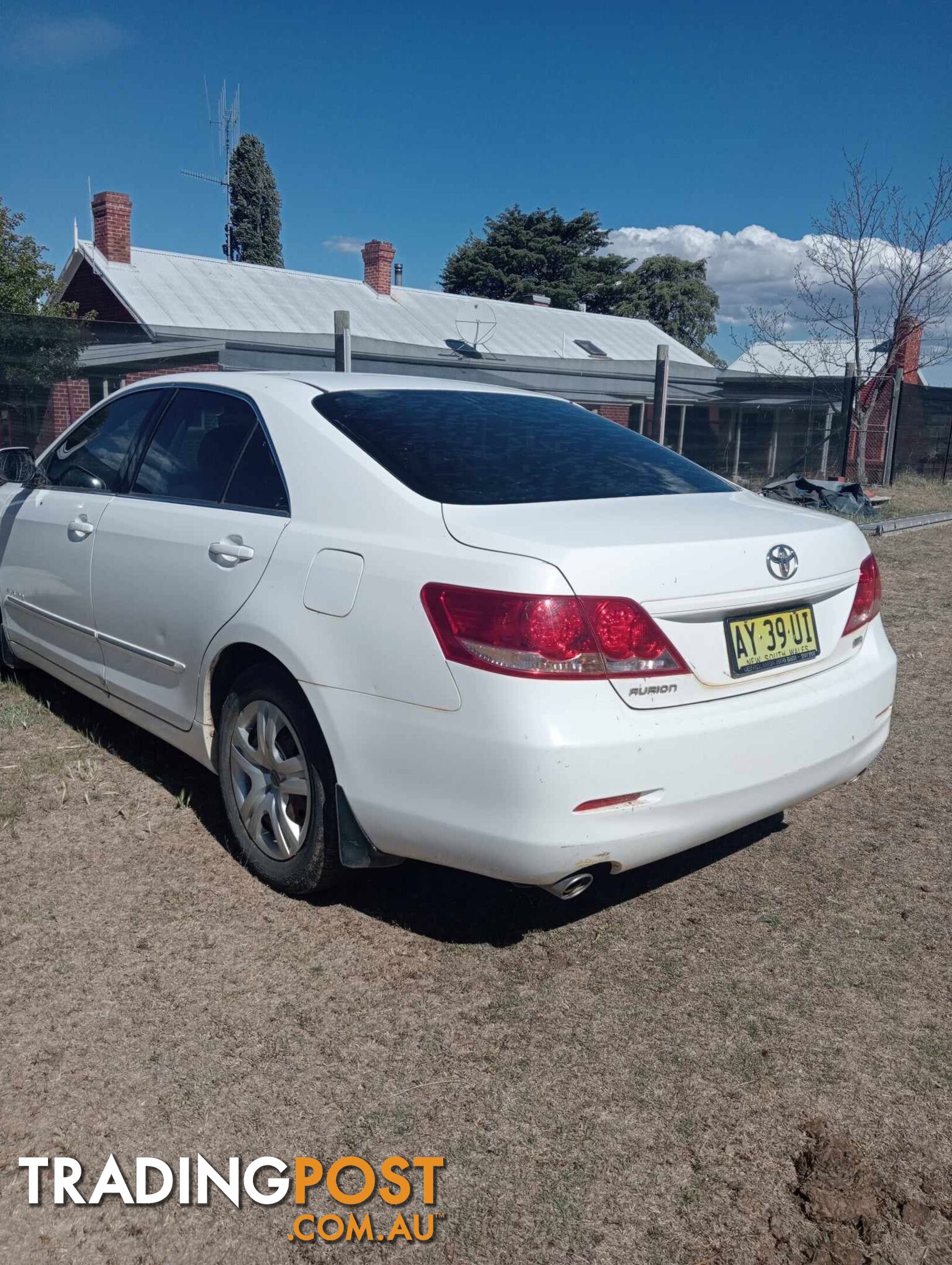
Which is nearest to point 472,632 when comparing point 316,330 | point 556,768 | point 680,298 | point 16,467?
point 556,768

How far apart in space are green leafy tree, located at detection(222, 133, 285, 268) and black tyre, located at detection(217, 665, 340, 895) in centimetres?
6010

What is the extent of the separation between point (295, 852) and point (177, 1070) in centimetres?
83

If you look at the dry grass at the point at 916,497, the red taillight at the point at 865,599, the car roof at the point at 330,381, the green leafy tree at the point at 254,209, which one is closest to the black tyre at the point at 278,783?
the car roof at the point at 330,381

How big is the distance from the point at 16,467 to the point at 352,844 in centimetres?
301

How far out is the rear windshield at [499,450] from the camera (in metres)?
2.97

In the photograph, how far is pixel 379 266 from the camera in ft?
101

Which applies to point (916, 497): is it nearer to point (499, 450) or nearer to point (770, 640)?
point (499, 450)

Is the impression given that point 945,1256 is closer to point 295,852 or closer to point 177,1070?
point 177,1070

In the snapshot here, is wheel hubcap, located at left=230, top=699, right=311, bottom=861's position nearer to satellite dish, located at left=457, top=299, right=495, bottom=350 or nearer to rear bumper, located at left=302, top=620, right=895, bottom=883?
rear bumper, located at left=302, top=620, right=895, bottom=883

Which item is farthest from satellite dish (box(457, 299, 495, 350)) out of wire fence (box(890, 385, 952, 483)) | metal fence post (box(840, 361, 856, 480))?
metal fence post (box(840, 361, 856, 480))

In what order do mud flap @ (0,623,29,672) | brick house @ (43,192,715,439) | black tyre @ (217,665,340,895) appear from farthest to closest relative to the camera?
brick house @ (43,192,715,439)
mud flap @ (0,623,29,672)
black tyre @ (217,665,340,895)

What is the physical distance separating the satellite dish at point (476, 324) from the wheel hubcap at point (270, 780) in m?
25.5

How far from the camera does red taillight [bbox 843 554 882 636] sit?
10.5 feet

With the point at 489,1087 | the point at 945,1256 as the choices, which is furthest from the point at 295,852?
the point at 945,1256
